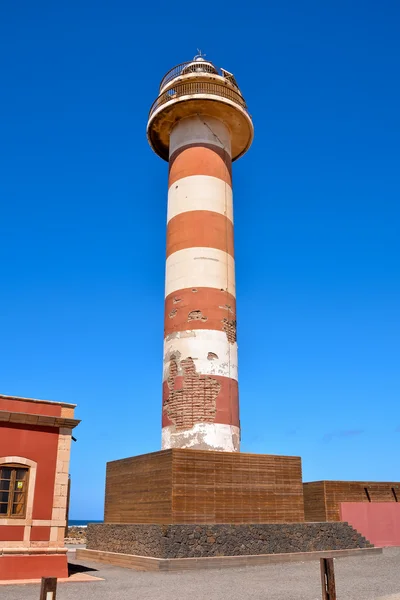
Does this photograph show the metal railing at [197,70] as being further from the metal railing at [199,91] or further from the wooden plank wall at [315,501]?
the wooden plank wall at [315,501]

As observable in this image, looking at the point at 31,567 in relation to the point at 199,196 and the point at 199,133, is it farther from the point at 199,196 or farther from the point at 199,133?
the point at 199,133

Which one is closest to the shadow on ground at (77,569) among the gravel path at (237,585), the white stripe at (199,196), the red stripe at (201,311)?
the gravel path at (237,585)

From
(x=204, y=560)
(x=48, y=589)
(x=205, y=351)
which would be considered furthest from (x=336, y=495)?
(x=48, y=589)

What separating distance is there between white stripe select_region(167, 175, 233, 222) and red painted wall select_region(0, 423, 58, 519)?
10276mm

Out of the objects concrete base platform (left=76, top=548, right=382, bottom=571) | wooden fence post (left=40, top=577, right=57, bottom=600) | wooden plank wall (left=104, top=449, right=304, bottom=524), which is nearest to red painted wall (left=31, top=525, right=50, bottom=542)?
concrete base platform (left=76, top=548, right=382, bottom=571)

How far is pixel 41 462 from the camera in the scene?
14086mm

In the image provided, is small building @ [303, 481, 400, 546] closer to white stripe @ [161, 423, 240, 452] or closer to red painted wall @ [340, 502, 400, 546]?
red painted wall @ [340, 502, 400, 546]

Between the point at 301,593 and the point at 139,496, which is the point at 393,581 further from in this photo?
the point at 139,496

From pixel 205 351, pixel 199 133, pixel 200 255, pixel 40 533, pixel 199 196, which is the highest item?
pixel 199 133

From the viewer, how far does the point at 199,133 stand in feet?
73.2

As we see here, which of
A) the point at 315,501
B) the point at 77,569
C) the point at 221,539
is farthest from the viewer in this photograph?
the point at 315,501

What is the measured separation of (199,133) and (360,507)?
53.6 feet

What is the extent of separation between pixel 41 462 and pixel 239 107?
52.4 ft

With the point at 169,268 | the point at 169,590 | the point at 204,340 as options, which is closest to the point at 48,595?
the point at 169,590
